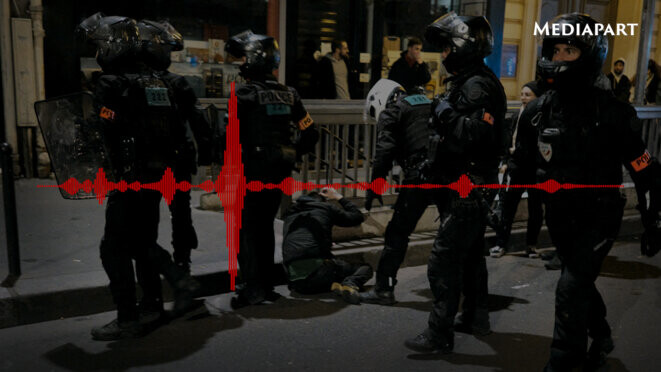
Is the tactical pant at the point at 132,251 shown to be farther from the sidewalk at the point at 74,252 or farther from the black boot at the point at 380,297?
the black boot at the point at 380,297

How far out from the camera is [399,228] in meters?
5.04

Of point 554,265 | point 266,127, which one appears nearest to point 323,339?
point 266,127

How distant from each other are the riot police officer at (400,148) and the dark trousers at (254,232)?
2.59ft

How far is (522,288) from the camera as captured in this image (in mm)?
5805

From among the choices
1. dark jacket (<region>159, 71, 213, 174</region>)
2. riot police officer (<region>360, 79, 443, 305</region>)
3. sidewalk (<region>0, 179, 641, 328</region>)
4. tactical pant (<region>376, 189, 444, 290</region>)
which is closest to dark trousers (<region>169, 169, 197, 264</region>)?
sidewalk (<region>0, 179, 641, 328</region>)

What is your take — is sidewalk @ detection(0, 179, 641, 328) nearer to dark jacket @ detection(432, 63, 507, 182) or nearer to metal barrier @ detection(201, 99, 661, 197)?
metal barrier @ detection(201, 99, 661, 197)

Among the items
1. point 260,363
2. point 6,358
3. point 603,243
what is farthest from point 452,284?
point 6,358

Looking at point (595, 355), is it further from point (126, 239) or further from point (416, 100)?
point (126, 239)

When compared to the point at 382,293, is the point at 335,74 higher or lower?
higher

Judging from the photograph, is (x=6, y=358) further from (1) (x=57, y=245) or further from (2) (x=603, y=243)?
(2) (x=603, y=243)

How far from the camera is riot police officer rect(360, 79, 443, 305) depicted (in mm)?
4887

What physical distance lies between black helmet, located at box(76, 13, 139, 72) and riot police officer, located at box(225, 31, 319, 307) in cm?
83

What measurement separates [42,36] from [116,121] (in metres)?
4.71

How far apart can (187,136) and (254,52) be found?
806mm
